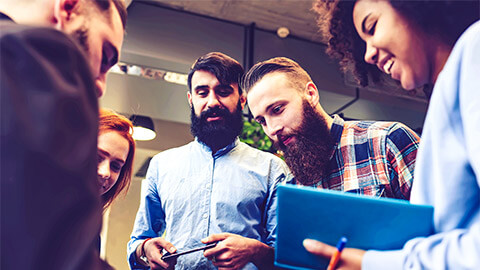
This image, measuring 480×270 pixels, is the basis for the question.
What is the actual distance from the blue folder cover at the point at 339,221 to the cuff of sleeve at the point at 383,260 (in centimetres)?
4

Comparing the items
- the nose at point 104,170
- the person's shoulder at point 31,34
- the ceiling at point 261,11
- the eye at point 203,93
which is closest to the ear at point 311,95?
the eye at point 203,93

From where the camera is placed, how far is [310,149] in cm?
185

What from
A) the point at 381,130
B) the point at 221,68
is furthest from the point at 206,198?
the point at 381,130

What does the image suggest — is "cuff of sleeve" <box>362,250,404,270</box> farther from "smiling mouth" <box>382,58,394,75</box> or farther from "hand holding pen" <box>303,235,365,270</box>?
"smiling mouth" <box>382,58,394,75</box>

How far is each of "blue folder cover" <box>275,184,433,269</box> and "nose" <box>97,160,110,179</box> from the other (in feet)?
4.26

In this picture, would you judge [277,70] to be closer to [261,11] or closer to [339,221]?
[339,221]

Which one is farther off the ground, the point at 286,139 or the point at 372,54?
the point at 372,54

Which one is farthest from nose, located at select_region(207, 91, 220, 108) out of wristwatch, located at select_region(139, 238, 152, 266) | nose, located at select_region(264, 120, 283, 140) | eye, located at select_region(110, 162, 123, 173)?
wristwatch, located at select_region(139, 238, 152, 266)

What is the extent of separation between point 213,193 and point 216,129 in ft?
1.23

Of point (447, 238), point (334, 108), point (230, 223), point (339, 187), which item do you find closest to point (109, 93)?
point (334, 108)

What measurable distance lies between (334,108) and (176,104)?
5.74 feet

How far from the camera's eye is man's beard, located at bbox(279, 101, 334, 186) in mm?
1805

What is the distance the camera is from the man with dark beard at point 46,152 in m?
0.63

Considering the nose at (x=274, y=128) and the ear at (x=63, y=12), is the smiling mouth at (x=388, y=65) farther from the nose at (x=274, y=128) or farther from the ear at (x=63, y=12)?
the nose at (x=274, y=128)
